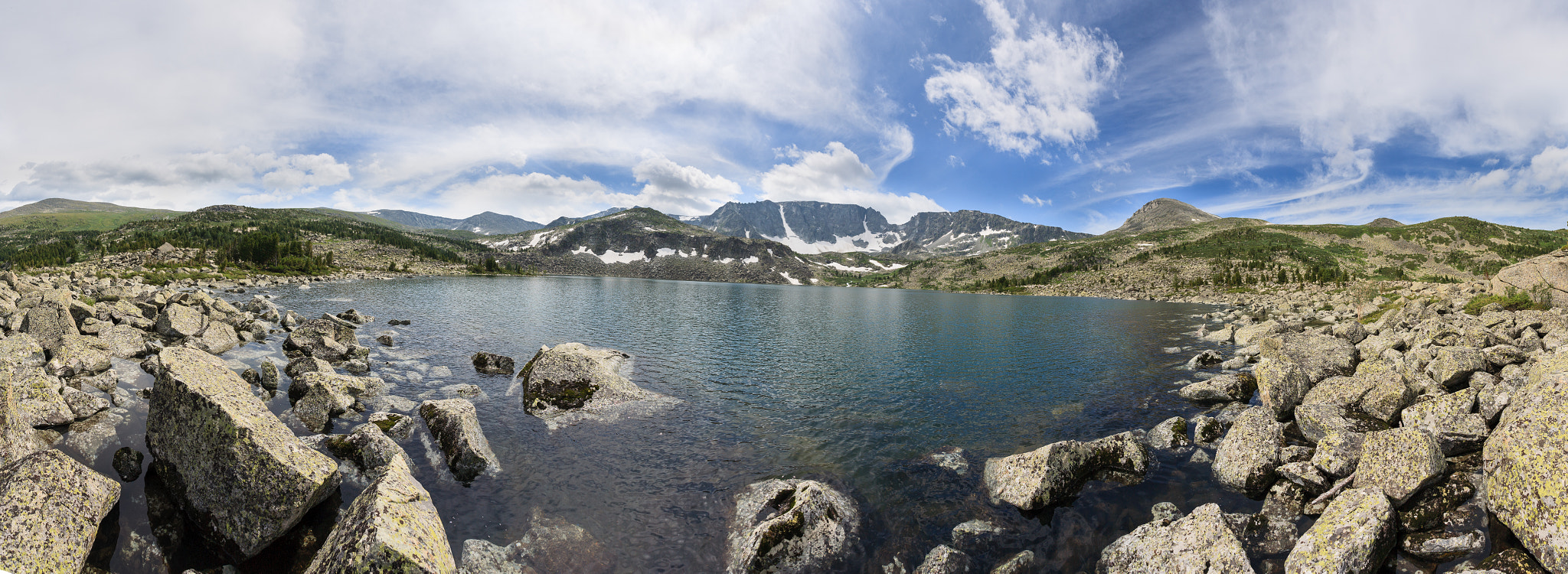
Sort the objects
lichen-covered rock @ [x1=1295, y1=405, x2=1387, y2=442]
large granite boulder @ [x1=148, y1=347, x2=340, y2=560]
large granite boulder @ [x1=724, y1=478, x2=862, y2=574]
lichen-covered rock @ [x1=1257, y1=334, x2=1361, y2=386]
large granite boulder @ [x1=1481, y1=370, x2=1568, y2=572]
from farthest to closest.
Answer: lichen-covered rock @ [x1=1257, y1=334, x2=1361, y2=386]
lichen-covered rock @ [x1=1295, y1=405, x2=1387, y2=442]
large granite boulder @ [x1=724, y1=478, x2=862, y2=574]
large granite boulder @ [x1=148, y1=347, x2=340, y2=560]
large granite boulder @ [x1=1481, y1=370, x2=1568, y2=572]

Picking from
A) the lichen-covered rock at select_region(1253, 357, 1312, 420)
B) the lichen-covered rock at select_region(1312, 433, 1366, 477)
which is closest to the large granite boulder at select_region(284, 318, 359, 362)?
the lichen-covered rock at select_region(1312, 433, 1366, 477)

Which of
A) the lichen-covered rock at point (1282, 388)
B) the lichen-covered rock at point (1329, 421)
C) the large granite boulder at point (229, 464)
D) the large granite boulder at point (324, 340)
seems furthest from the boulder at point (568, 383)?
the lichen-covered rock at point (1282, 388)

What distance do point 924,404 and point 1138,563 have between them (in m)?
14.6

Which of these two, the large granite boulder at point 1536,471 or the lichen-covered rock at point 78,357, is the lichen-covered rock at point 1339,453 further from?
the lichen-covered rock at point 78,357

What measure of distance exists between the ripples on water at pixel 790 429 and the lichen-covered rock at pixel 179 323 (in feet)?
14.8

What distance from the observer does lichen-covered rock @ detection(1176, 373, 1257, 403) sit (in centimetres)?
2583

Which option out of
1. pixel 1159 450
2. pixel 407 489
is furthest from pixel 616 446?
pixel 1159 450

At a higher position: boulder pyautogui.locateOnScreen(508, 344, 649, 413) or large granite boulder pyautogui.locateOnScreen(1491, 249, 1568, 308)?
large granite boulder pyautogui.locateOnScreen(1491, 249, 1568, 308)

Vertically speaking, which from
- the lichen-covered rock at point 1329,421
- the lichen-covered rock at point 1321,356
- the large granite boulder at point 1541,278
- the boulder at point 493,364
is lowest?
the boulder at point 493,364

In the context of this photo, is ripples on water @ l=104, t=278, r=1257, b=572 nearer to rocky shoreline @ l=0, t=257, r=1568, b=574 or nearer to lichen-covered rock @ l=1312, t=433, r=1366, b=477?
rocky shoreline @ l=0, t=257, r=1568, b=574

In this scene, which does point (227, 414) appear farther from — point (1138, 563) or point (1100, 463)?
point (1100, 463)

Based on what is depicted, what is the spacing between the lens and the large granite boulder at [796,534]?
12.1 metres

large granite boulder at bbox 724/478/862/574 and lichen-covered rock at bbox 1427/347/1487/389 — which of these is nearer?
large granite boulder at bbox 724/478/862/574

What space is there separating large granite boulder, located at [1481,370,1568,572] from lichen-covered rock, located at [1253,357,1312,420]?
8.55 metres
